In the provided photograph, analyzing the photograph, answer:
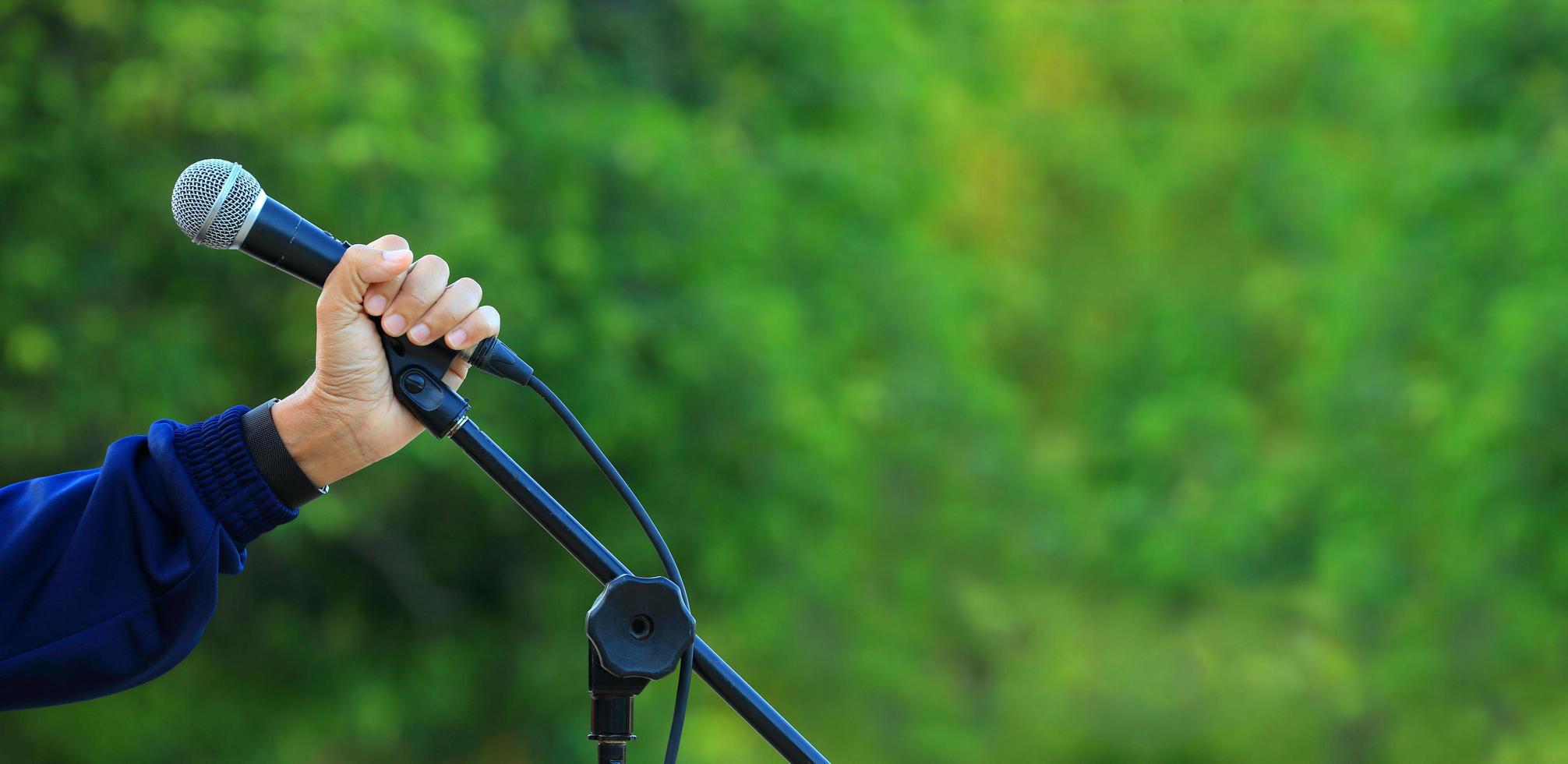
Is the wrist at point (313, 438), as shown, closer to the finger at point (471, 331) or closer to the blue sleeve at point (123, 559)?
the blue sleeve at point (123, 559)

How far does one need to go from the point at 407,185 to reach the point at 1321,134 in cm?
723

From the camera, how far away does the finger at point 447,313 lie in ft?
4.30

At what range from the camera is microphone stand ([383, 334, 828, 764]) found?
125 cm

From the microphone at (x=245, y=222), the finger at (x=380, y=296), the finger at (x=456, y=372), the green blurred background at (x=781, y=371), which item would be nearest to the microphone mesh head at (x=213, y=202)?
the microphone at (x=245, y=222)

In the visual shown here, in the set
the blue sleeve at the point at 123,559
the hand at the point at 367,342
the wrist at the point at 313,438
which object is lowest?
the blue sleeve at the point at 123,559

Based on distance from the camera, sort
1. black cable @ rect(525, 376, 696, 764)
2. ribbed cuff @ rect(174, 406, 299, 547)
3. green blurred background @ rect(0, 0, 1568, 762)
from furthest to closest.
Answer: green blurred background @ rect(0, 0, 1568, 762) → ribbed cuff @ rect(174, 406, 299, 547) → black cable @ rect(525, 376, 696, 764)

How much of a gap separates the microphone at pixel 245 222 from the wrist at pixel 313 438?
154 millimetres

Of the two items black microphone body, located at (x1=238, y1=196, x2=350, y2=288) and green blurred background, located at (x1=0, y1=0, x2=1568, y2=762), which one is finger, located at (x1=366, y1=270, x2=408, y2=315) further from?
green blurred background, located at (x1=0, y1=0, x2=1568, y2=762)

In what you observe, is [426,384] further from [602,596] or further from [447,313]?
[602,596]

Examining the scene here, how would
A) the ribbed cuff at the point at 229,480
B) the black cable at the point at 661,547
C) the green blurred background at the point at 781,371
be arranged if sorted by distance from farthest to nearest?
the green blurred background at the point at 781,371, the ribbed cuff at the point at 229,480, the black cable at the point at 661,547

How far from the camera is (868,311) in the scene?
692 centimetres

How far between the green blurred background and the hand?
9.35 feet

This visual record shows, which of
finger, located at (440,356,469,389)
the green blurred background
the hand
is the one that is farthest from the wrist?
the green blurred background

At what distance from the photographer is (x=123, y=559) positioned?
1.34 m
